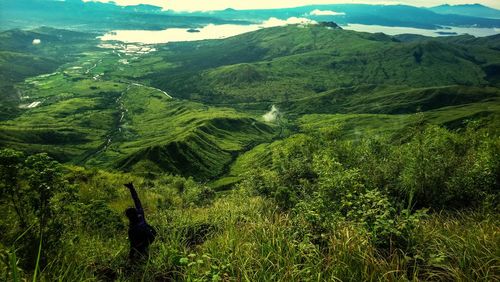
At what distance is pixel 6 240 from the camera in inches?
389

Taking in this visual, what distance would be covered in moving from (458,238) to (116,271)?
9421mm

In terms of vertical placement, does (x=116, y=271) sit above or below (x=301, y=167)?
above

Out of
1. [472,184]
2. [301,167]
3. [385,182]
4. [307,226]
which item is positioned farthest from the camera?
[301,167]

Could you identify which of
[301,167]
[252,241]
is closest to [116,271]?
[252,241]

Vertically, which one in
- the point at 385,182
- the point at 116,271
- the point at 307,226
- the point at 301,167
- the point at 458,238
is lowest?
the point at 301,167

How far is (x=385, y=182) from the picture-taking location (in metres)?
28.0

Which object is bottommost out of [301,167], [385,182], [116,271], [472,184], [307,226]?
[301,167]

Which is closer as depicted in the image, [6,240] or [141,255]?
[6,240]

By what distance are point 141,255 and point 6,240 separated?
11.4 ft

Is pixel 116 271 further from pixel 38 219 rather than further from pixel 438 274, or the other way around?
pixel 438 274

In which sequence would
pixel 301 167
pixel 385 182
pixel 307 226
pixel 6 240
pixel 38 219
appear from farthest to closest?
pixel 301 167, pixel 385 182, pixel 307 226, pixel 38 219, pixel 6 240

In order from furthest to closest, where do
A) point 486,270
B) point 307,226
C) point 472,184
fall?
1. point 472,184
2. point 307,226
3. point 486,270

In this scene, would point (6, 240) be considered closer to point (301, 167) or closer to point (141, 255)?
point (141, 255)

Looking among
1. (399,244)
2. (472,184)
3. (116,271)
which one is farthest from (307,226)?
(472,184)
